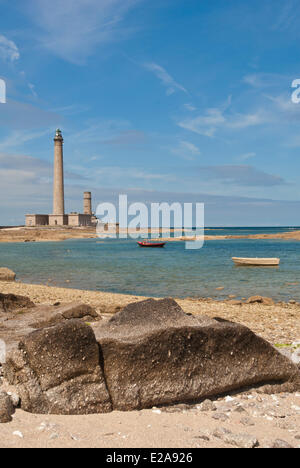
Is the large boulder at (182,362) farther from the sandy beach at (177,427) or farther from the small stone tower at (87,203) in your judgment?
the small stone tower at (87,203)

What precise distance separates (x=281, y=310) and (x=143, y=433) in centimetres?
1140

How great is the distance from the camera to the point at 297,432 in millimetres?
4352

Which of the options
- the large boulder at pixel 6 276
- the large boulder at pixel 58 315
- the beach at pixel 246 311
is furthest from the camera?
the large boulder at pixel 6 276

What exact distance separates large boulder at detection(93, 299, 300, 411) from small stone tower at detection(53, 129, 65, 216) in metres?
105

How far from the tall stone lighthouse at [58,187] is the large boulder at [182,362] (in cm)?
10492

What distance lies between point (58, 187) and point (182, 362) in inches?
4164

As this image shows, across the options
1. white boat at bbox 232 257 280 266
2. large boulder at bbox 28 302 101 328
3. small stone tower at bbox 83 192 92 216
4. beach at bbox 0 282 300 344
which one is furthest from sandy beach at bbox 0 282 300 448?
small stone tower at bbox 83 192 92 216

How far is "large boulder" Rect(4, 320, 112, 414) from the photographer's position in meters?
4.62

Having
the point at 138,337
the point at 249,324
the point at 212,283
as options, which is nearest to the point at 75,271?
the point at 212,283

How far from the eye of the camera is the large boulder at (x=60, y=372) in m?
4.62

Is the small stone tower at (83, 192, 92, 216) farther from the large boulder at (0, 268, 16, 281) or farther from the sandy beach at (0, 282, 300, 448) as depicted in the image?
the sandy beach at (0, 282, 300, 448)

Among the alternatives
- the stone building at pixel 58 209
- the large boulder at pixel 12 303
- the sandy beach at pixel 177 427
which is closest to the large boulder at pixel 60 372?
the sandy beach at pixel 177 427

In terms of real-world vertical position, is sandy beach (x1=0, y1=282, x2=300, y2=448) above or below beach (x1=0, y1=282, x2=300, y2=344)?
above
